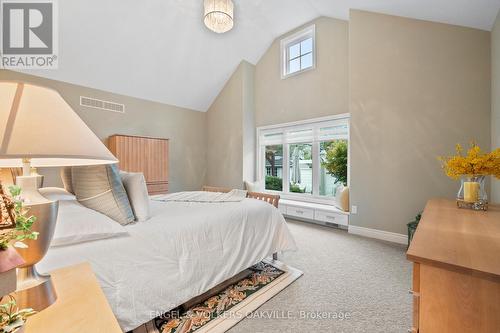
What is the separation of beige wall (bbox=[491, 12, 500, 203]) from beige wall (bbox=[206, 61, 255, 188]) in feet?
12.6

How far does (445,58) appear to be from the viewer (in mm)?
2684

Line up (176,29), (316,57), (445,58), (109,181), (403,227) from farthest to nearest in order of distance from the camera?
(316,57), (176,29), (403,227), (445,58), (109,181)

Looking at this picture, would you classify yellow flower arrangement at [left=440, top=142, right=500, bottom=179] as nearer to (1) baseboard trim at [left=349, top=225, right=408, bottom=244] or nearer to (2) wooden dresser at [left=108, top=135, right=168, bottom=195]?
(1) baseboard trim at [left=349, top=225, right=408, bottom=244]

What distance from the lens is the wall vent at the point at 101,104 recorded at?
12.7ft

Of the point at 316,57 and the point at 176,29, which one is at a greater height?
the point at 176,29

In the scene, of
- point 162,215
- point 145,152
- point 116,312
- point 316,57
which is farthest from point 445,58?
point 145,152

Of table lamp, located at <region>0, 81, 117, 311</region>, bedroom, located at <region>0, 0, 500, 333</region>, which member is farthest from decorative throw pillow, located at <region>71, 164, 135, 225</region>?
table lamp, located at <region>0, 81, 117, 311</region>

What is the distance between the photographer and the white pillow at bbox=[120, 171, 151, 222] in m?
1.54

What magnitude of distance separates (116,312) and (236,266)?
0.91m

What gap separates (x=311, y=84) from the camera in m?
4.30

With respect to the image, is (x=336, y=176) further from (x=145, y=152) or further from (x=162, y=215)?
(x=145, y=152)

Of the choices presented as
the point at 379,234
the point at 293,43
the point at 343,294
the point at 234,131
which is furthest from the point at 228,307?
the point at 293,43

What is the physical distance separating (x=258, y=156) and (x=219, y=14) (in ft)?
9.99

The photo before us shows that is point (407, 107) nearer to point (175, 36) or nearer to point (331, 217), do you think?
point (331, 217)
